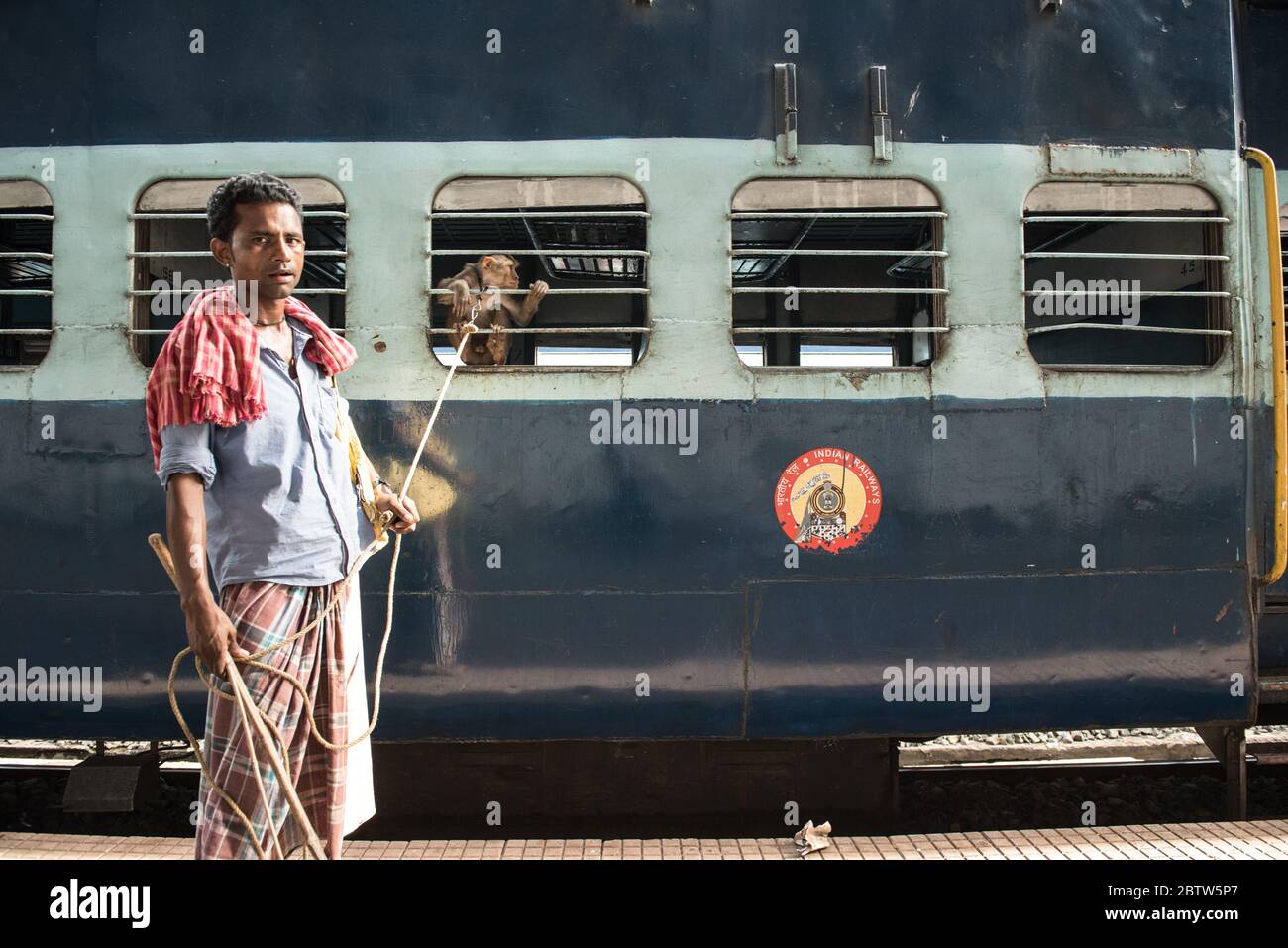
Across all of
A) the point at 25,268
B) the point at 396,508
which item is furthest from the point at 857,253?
the point at 25,268

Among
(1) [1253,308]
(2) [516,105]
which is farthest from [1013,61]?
(2) [516,105]

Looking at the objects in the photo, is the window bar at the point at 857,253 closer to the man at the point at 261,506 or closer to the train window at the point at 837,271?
the train window at the point at 837,271

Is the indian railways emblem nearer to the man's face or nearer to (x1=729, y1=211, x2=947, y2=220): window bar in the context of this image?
(x1=729, y1=211, x2=947, y2=220): window bar

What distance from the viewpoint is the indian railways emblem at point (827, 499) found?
3.39 metres

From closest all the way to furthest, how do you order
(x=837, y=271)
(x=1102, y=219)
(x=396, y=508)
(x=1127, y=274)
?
(x=396, y=508) < (x=1102, y=219) < (x=1127, y=274) < (x=837, y=271)

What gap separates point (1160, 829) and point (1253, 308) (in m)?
1.98

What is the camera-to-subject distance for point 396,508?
94.9 inches

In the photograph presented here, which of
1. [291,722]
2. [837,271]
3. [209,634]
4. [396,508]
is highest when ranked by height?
[837,271]

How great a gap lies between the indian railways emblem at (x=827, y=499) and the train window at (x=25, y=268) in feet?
8.92

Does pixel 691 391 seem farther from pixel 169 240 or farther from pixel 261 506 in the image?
pixel 169 240

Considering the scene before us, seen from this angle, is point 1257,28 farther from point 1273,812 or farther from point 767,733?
point 767,733

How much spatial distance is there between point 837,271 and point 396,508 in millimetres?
3178

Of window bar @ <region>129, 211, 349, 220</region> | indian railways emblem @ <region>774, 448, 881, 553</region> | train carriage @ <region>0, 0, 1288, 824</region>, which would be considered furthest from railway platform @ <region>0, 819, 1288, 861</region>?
window bar @ <region>129, 211, 349, 220</region>

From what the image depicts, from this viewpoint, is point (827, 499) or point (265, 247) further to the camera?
point (827, 499)
